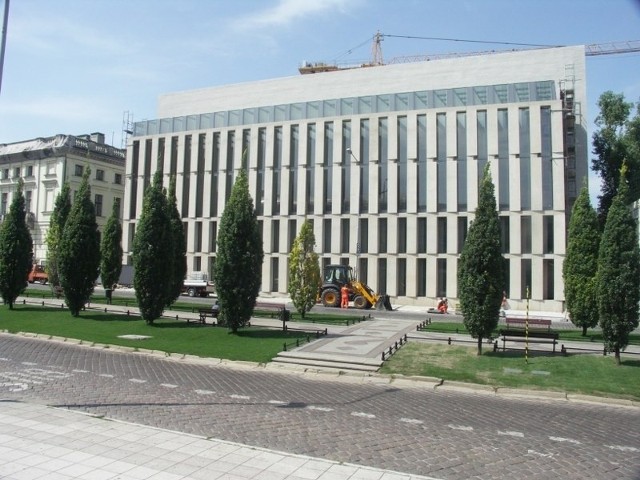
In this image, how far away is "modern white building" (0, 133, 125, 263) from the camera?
191 feet

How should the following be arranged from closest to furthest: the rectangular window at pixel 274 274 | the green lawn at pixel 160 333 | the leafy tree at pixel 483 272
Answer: the leafy tree at pixel 483 272 → the green lawn at pixel 160 333 → the rectangular window at pixel 274 274

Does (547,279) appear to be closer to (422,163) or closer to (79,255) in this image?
(422,163)

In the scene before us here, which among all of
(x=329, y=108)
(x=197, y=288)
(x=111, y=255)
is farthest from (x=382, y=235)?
(x=111, y=255)

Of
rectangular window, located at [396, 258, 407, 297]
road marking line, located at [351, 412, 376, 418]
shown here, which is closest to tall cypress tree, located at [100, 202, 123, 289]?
rectangular window, located at [396, 258, 407, 297]

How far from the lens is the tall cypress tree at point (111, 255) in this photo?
34.2m

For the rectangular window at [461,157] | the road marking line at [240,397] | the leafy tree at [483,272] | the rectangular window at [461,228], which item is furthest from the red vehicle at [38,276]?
the road marking line at [240,397]

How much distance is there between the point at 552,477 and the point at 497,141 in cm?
4005

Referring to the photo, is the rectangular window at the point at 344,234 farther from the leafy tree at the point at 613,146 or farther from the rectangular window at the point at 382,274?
the leafy tree at the point at 613,146

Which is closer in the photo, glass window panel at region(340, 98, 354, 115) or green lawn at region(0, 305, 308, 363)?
green lawn at region(0, 305, 308, 363)

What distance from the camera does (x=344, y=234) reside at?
4834cm

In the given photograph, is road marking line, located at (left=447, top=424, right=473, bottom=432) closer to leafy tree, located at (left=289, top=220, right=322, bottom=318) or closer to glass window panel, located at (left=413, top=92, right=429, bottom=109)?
leafy tree, located at (left=289, top=220, right=322, bottom=318)

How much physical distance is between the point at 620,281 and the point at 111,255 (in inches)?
1172

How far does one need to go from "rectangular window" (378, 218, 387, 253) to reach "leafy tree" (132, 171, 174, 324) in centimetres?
2559

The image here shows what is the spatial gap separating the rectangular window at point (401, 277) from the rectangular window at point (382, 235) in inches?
73.0
